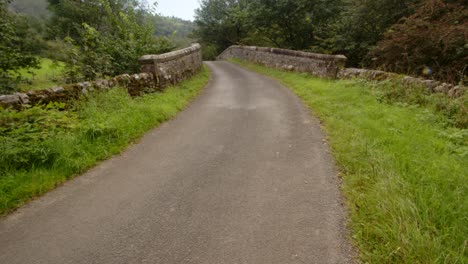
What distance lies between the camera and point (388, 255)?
85.2 inches

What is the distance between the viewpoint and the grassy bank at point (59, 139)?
10.6 ft

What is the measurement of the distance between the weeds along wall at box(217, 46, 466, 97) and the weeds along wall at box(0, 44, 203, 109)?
15.4ft

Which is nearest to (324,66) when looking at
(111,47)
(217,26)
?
(111,47)

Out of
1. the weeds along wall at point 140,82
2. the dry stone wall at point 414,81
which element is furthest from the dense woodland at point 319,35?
the weeds along wall at point 140,82

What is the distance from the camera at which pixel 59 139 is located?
390 cm

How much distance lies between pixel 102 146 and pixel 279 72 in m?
10.2

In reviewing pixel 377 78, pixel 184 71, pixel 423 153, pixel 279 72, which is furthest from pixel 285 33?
pixel 423 153

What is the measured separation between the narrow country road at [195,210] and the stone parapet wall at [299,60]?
6.28 metres

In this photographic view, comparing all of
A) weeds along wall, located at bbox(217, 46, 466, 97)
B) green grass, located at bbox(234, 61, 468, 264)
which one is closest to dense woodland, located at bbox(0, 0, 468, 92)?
weeds along wall, located at bbox(217, 46, 466, 97)

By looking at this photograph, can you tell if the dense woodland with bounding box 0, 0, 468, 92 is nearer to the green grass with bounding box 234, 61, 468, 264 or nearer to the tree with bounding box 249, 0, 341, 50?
the tree with bounding box 249, 0, 341, 50

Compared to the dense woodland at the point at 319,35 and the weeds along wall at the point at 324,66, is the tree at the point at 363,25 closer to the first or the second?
the dense woodland at the point at 319,35

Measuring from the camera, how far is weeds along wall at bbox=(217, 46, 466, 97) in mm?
6217

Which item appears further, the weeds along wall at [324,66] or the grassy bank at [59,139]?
the weeds along wall at [324,66]

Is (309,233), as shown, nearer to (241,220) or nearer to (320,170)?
(241,220)
